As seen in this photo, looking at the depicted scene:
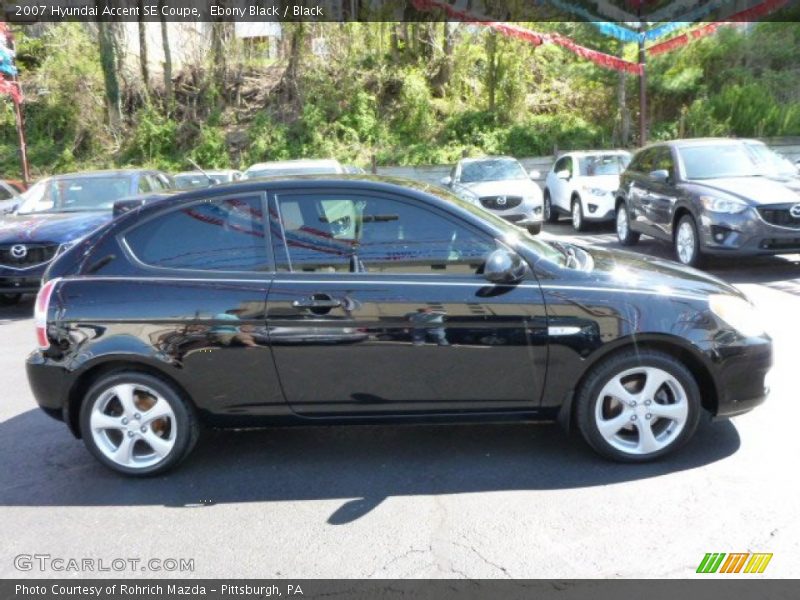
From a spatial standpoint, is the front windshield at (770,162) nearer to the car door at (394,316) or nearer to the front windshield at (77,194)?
the car door at (394,316)

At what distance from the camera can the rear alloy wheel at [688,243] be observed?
9.80m

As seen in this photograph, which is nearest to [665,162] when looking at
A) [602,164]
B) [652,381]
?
[602,164]

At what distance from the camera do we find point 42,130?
2672 cm

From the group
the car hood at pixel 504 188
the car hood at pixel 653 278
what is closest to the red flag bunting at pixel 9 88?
the car hood at pixel 504 188

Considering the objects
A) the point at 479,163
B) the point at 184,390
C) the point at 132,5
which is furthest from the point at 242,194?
the point at 132,5

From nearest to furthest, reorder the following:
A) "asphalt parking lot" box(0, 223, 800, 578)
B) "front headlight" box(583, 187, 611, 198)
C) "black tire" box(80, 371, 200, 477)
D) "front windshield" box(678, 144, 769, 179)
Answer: "asphalt parking lot" box(0, 223, 800, 578) < "black tire" box(80, 371, 200, 477) < "front windshield" box(678, 144, 769, 179) < "front headlight" box(583, 187, 611, 198)

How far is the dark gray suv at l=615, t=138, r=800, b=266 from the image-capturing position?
904 cm

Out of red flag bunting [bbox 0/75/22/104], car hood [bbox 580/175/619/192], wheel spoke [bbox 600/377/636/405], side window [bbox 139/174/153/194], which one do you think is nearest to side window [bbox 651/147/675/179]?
car hood [bbox 580/175/619/192]

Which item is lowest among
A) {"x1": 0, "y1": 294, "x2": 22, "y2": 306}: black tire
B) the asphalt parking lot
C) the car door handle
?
the asphalt parking lot

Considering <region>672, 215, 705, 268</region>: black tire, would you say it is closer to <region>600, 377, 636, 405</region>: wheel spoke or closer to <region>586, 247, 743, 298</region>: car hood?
<region>586, 247, 743, 298</region>: car hood

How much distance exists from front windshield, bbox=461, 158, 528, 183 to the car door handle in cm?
1167

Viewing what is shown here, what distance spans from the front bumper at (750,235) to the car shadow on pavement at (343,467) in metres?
4.98

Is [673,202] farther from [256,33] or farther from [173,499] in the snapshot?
[256,33]

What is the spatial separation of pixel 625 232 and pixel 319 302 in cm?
950
